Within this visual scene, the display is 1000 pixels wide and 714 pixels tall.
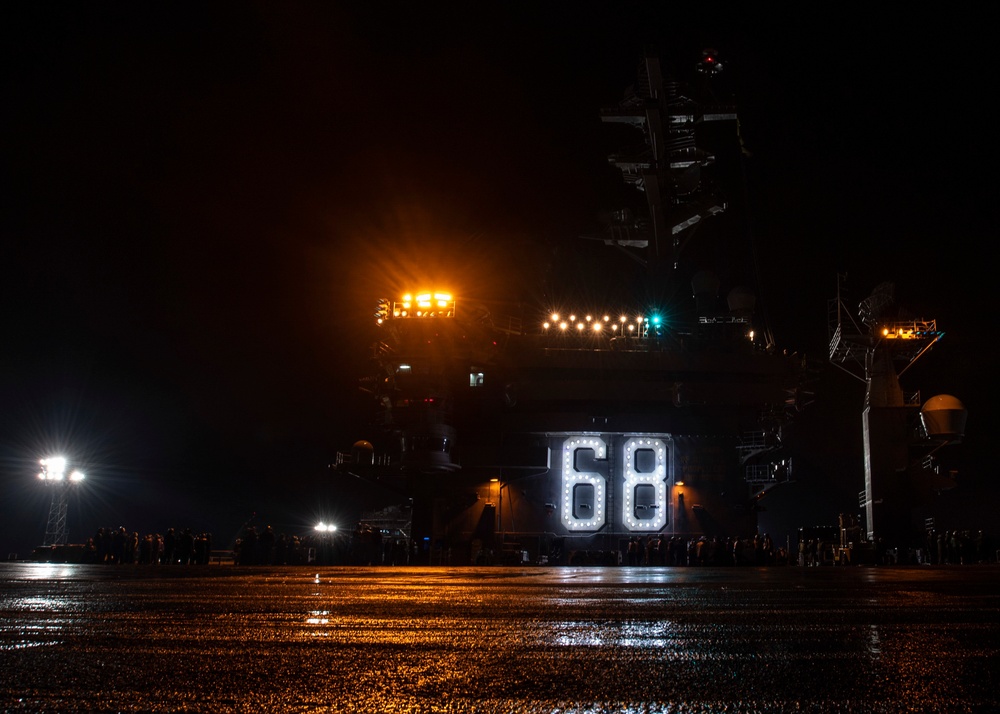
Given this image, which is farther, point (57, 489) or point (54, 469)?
point (57, 489)

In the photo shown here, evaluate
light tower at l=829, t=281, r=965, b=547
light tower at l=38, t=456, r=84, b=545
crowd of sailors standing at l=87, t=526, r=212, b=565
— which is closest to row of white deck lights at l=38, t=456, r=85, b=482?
light tower at l=38, t=456, r=84, b=545

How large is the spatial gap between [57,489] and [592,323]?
34922mm

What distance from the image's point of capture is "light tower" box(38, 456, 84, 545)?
40.1 metres

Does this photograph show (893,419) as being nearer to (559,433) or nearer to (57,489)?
(559,433)

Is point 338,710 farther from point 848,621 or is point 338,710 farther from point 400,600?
point 400,600

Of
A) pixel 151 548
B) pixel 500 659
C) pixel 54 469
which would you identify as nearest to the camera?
pixel 500 659

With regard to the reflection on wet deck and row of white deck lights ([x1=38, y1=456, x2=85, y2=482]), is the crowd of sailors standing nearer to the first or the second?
row of white deck lights ([x1=38, y1=456, x2=85, y2=482])

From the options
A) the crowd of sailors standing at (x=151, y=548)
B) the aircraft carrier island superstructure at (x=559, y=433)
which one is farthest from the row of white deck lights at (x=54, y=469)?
the aircraft carrier island superstructure at (x=559, y=433)

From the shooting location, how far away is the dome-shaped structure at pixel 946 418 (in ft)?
141

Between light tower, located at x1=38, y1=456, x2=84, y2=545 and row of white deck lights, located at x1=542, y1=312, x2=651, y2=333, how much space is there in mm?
29729

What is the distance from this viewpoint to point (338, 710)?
220cm

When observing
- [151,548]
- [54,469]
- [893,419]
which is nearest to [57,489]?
[54,469]

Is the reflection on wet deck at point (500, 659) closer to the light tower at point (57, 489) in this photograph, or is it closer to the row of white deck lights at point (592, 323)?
the light tower at point (57, 489)

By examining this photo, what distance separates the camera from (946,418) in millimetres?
43000
